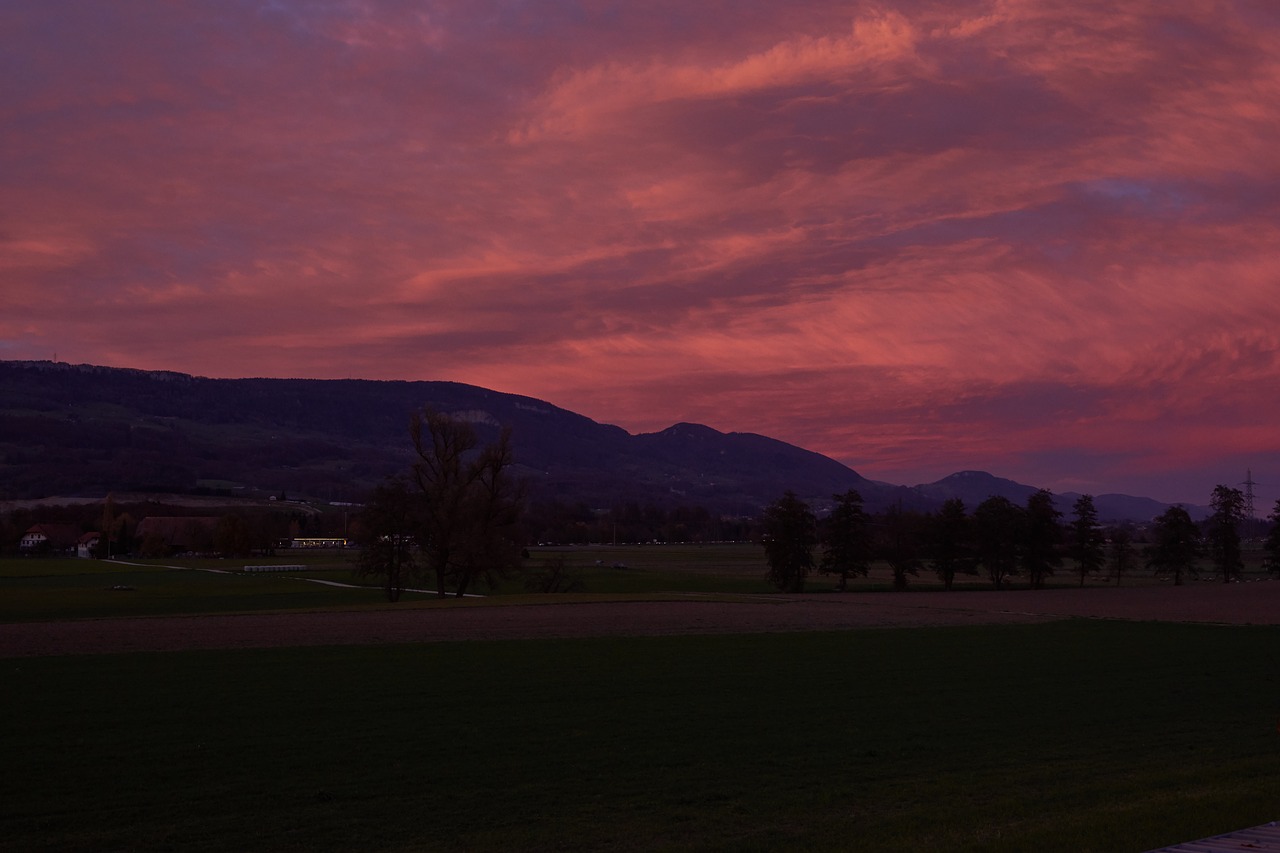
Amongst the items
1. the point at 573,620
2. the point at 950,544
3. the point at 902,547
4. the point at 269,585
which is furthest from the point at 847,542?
the point at 573,620

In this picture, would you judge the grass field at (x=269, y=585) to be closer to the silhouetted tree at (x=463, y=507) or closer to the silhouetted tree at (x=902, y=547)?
the silhouetted tree at (x=902, y=547)

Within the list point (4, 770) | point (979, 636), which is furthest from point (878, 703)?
point (979, 636)

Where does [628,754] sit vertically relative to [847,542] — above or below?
below

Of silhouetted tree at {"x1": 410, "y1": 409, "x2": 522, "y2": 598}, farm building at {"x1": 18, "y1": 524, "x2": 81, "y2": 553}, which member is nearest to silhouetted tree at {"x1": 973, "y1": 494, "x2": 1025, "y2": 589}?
silhouetted tree at {"x1": 410, "y1": 409, "x2": 522, "y2": 598}

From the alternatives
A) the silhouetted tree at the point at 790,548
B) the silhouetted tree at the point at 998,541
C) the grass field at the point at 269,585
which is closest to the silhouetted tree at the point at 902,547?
the grass field at the point at 269,585

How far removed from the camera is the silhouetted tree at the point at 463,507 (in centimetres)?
7094

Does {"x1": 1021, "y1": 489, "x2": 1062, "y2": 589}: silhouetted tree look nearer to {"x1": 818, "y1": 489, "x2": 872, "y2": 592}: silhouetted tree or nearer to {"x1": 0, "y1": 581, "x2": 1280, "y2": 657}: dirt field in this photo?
{"x1": 818, "y1": 489, "x2": 872, "y2": 592}: silhouetted tree

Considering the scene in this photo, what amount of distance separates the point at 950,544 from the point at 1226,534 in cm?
3580

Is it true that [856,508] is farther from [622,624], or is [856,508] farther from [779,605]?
[622,624]

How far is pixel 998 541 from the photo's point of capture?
101m

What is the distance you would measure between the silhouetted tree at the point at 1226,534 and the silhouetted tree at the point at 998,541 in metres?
27.0

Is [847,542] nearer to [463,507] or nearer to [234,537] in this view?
[463,507]

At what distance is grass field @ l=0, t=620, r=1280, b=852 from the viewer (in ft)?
37.8

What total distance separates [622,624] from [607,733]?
91.0 feet
